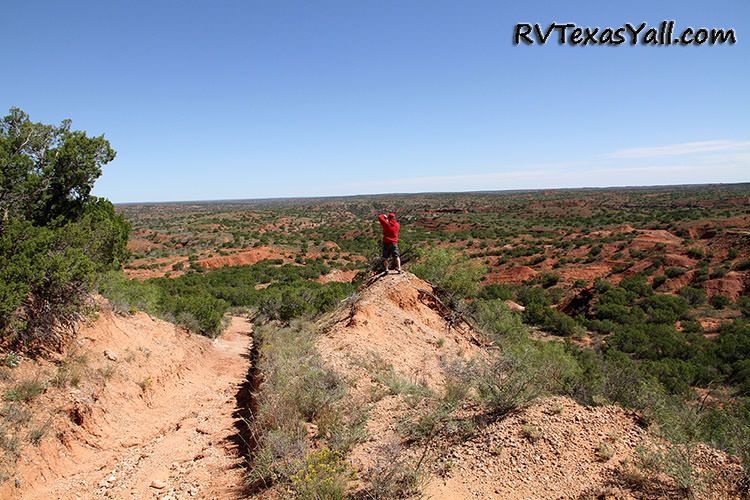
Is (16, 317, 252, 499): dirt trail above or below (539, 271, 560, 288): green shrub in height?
above

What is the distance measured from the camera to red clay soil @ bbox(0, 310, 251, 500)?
663 cm

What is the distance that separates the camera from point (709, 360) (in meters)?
15.4

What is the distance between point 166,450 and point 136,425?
1554 millimetres

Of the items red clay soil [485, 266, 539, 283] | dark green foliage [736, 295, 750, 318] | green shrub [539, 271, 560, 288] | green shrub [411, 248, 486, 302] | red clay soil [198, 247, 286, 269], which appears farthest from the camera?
red clay soil [198, 247, 286, 269]

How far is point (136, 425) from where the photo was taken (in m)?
9.09

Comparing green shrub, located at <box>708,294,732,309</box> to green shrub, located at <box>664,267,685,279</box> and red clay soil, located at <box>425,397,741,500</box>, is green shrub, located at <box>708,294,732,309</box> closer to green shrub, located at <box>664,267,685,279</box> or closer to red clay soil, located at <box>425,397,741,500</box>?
green shrub, located at <box>664,267,685,279</box>

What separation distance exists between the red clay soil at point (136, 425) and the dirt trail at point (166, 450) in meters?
0.02

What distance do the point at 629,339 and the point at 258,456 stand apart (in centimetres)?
1768

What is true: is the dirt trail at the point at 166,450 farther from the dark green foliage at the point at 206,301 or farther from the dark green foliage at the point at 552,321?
the dark green foliage at the point at 552,321

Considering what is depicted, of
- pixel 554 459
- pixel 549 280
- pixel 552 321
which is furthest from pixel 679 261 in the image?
pixel 554 459

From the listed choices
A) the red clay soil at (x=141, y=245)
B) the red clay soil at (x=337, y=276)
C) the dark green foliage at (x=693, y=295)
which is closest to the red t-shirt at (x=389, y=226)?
the dark green foliage at (x=693, y=295)

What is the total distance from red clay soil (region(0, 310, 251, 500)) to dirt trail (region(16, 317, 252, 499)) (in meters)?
0.02

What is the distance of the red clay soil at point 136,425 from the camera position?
21.7 feet

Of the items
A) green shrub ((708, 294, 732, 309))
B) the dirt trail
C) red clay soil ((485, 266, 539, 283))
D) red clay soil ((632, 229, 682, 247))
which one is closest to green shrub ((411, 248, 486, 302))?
the dirt trail
